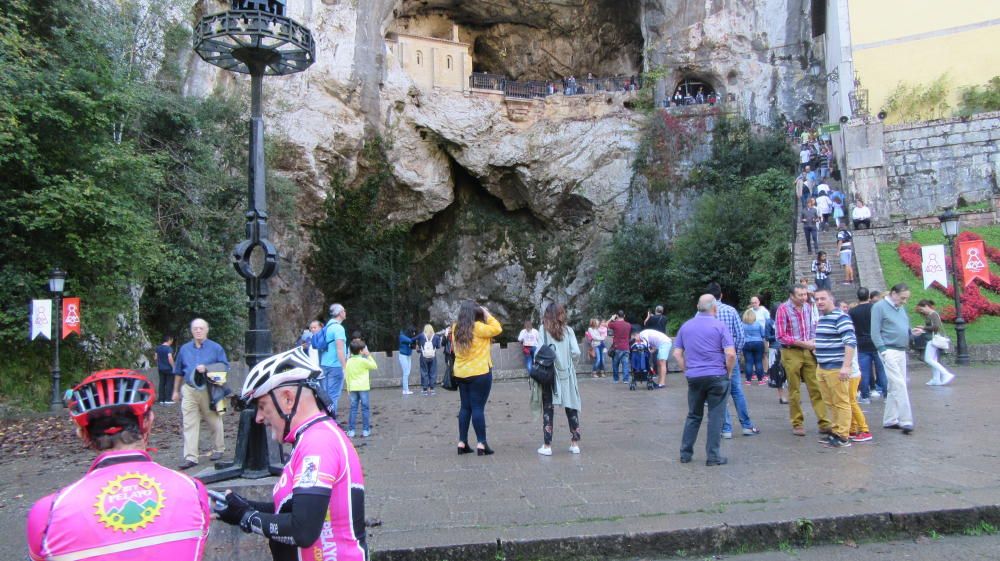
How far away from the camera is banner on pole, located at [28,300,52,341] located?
1318cm

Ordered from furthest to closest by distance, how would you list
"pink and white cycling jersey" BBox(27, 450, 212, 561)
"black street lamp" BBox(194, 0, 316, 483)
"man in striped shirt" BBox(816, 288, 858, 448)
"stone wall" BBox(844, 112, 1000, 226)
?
"stone wall" BBox(844, 112, 1000, 226), "man in striped shirt" BBox(816, 288, 858, 448), "black street lamp" BBox(194, 0, 316, 483), "pink and white cycling jersey" BBox(27, 450, 212, 561)

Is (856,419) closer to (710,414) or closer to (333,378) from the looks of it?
(710,414)

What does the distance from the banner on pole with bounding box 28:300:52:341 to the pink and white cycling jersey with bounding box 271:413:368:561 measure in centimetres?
1392

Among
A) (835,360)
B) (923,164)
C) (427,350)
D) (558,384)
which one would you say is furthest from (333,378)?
(923,164)

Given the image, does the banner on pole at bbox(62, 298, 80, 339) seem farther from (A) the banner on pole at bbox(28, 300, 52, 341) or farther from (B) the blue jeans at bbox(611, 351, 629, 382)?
(B) the blue jeans at bbox(611, 351, 629, 382)

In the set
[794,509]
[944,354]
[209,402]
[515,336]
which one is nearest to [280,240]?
[515,336]

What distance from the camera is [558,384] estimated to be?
6.89 m

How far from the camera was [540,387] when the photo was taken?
7.04m

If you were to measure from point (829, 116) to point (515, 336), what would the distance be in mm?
18996

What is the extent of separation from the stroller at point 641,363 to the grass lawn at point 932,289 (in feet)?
21.8

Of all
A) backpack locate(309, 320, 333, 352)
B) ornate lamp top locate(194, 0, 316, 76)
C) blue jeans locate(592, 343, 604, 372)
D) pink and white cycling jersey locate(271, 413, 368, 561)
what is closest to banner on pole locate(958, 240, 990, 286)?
blue jeans locate(592, 343, 604, 372)

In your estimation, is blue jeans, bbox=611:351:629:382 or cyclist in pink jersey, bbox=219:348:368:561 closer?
cyclist in pink jersey, bbox=219:348:368:561

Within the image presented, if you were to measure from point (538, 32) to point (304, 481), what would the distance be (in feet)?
126

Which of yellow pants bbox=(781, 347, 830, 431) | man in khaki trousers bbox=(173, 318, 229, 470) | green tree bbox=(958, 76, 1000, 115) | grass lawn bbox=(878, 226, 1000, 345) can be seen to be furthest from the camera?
green tree bbox=(958, 76, 1000, 115)
